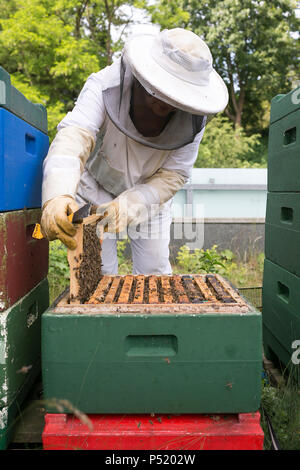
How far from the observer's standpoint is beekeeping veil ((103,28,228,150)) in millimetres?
1477

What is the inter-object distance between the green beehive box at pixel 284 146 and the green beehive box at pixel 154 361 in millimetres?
764

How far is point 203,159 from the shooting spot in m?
9.00

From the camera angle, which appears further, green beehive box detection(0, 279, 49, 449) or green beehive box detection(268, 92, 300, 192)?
green beehive box detection(268, 92, 300, 192)

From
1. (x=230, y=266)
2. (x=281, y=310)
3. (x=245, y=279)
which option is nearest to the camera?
(x=281, y=310)

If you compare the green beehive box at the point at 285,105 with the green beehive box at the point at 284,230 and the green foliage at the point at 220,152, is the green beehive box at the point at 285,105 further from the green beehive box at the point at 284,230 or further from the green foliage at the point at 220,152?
the green foliage at the point at 220,152

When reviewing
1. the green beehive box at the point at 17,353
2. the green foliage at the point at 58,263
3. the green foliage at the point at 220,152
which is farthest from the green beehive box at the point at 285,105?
the green foliage at the point at 220,152

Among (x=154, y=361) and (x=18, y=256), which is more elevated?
(x=18, y=256)

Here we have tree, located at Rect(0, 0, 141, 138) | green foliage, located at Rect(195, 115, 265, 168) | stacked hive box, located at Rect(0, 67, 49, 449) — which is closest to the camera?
stacked hive box, located at Rect(0, 67, 49, 449)

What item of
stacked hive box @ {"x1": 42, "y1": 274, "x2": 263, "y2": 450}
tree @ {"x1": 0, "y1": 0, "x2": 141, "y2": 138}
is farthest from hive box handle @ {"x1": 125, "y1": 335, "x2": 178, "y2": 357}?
tree @ {"x1": 0, "y1": 0, "x2": 141, "y2": 138}

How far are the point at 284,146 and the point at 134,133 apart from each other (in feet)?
2.19

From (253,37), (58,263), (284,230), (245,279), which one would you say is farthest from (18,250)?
(253,37)

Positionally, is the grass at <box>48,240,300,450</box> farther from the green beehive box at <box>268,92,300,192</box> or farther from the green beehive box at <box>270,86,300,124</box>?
the green beehive box at <box>270,86,300,124</box>

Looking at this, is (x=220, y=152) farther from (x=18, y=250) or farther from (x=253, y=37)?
(x=18, y=250)

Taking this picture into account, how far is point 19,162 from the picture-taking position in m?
1.43
